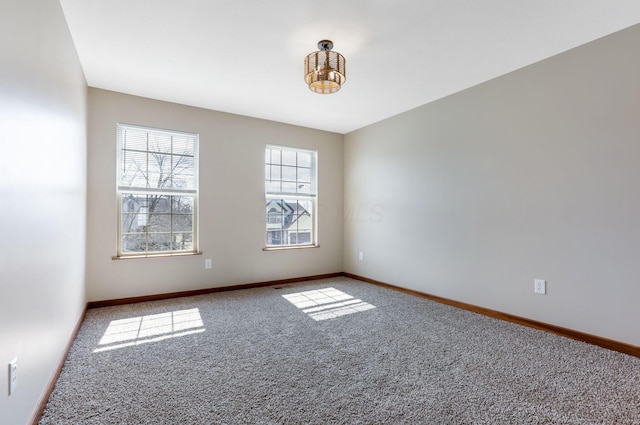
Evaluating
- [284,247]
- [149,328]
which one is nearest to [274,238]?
[284,247]

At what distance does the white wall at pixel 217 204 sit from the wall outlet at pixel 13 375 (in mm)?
2350

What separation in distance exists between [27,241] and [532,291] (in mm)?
3628

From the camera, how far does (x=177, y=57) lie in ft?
8.78

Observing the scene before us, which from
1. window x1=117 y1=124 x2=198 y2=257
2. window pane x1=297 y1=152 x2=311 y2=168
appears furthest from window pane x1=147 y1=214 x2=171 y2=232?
window pane x1=297 y1=152 x2=311 y2=168

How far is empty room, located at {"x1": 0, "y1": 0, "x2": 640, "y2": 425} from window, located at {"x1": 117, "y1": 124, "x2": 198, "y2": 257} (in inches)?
0.9

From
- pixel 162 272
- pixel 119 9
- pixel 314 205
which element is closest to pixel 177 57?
pixel 119 9

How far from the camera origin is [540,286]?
271 centimetres

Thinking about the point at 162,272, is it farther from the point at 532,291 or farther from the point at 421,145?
the point at 532,291

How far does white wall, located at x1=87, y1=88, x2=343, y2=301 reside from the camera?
3.35 meters

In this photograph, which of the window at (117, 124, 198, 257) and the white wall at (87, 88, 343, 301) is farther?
the window at (117, 124, 198, 257)

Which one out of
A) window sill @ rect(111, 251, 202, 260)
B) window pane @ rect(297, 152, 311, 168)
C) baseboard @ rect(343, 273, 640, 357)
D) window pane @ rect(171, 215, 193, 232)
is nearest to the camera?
baseboard @ rect(343, 273, 640, 357)

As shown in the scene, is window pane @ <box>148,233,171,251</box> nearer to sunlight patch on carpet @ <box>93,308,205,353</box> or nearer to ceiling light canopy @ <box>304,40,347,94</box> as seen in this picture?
sunlight patch on carpet @ <box>93,308,205,353</box>

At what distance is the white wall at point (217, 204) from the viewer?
3.35 meters

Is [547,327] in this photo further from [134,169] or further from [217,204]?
[134,169]
